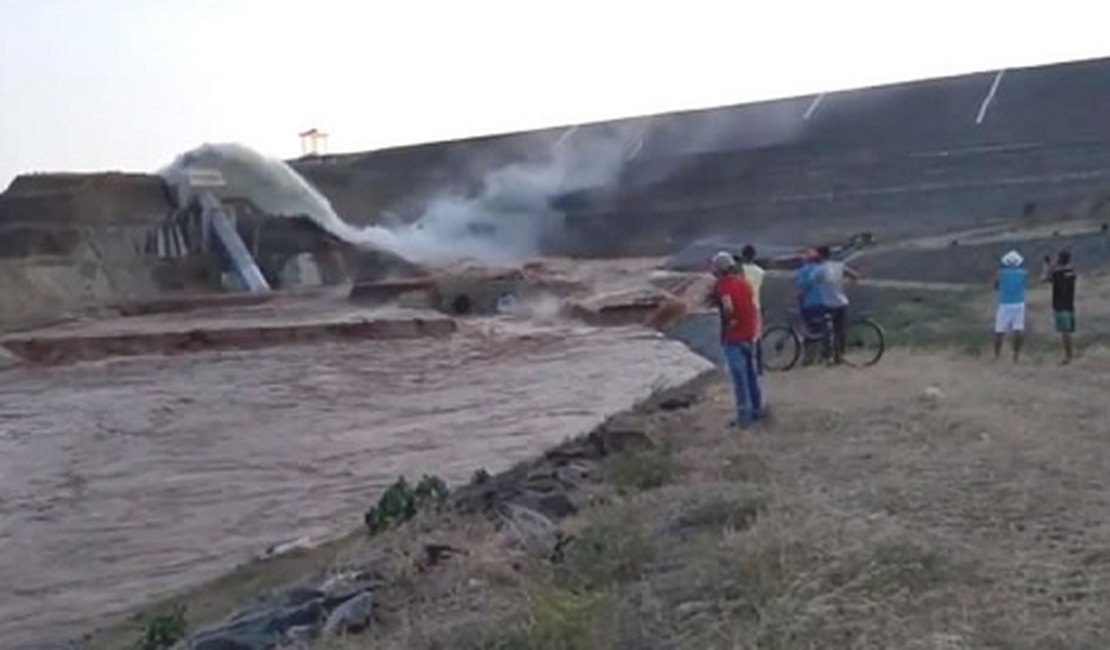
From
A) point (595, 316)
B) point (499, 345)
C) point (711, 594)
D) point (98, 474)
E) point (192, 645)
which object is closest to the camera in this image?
point (711, 594)

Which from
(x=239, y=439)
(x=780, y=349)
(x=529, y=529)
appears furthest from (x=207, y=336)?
(x=529, y=529)

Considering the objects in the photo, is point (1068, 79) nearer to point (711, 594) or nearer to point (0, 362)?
point (0, 362)

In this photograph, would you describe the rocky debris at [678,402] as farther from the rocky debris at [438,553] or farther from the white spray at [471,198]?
the white spray at [471,198]

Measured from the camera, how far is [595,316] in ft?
103

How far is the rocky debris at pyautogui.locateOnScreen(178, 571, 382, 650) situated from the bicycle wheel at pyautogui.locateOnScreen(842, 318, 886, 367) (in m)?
9.23

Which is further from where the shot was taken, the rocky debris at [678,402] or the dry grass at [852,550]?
the rocky debris at [678,402]

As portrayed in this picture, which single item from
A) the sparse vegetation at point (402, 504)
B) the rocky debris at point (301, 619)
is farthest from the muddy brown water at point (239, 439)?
the rocky debris at point (301, 619)

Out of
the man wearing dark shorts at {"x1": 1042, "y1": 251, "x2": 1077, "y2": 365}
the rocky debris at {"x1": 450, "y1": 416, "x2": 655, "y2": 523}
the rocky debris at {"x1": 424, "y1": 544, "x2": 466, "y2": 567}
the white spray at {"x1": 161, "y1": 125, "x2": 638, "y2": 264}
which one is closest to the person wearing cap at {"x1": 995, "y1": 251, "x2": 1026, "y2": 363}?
the man wearing dark shorts at {"x1": 1042, "y1": 251, "x2": 1077, "y2": 365}

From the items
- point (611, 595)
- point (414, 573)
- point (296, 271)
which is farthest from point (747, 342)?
point (296, 271)

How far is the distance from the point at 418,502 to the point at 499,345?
1770 centimetres

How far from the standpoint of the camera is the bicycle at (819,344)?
1594cm

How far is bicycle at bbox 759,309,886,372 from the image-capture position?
15.9 metres

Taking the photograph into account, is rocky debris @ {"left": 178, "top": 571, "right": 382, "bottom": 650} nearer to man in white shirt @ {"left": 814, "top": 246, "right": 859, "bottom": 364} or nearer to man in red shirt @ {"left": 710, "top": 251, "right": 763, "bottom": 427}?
man in red shirt @ {"left": 710, "top": 251, "right": 763, "bottom": 427}

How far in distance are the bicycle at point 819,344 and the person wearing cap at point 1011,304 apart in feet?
4.38
